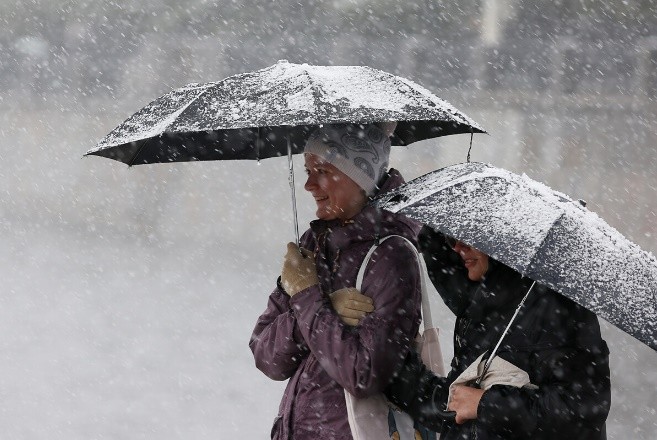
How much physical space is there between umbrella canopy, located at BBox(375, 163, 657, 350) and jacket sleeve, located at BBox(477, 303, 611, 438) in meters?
0.16

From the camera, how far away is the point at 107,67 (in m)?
15.7

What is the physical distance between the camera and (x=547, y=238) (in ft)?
7.34

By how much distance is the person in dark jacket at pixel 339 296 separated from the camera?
8.51 ft

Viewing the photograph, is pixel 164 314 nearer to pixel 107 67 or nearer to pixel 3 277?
pixel 3 277

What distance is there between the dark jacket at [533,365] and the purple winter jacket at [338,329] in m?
0.14

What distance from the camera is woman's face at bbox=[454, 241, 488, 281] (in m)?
2.54

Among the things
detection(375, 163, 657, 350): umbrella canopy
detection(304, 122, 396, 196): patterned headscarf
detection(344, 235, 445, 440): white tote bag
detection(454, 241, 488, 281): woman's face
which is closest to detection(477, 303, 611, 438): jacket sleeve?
detection(375, 163, 657, 350): umbrella canopy

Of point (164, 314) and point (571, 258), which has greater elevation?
point (571, 258)

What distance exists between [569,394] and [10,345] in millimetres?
6078

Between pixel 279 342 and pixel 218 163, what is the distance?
12372 mm

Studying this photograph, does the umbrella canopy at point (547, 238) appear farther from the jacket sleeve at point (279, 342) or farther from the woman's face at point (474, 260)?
the jacket sleeve at point (279, 342)

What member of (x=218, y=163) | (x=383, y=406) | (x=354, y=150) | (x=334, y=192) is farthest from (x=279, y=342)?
(x=218, y=163)

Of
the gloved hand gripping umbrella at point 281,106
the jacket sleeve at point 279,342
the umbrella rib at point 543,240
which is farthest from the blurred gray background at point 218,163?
the umbrella rib at point 543,240

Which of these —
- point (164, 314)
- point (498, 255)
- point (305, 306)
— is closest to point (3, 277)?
point (164, 314)
